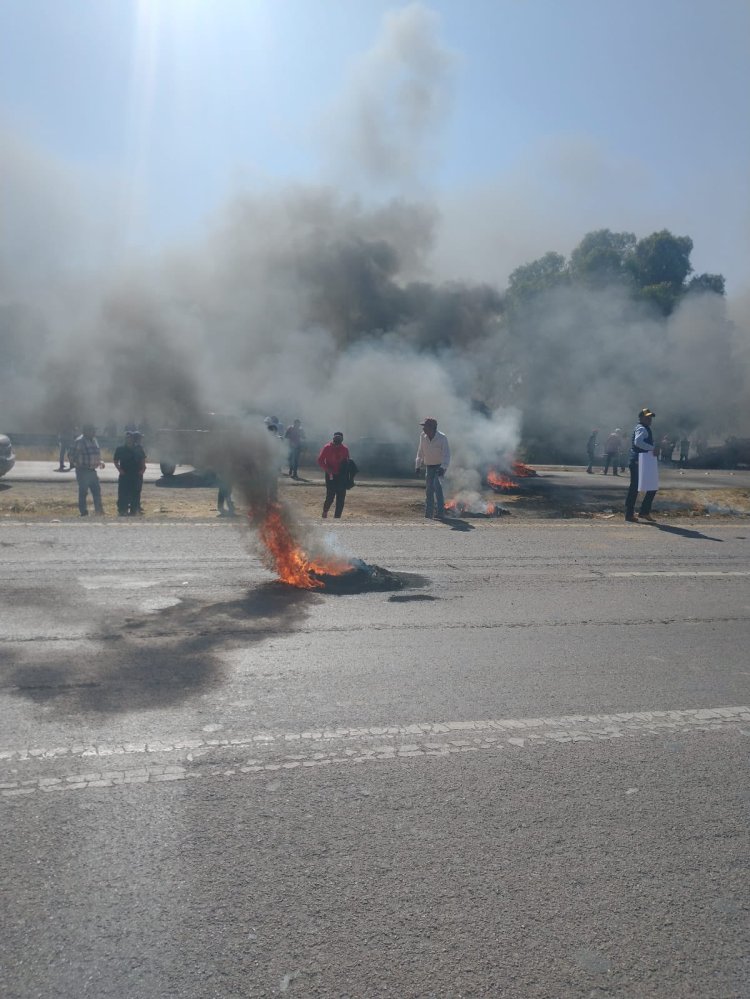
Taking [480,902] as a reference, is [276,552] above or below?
above

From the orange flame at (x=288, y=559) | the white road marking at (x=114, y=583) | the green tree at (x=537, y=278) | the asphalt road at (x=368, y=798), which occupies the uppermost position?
the green tree at (x=537, y=278)

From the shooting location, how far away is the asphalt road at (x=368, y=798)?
259cm

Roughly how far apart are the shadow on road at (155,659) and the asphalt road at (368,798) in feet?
0.09

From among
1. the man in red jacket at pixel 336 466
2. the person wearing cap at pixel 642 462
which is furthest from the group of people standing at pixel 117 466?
the person wearing cap at pixel 642 462

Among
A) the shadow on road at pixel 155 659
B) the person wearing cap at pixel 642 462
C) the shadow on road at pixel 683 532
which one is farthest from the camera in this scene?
the person wearing cap at pixel 642 462

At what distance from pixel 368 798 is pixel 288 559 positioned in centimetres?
471

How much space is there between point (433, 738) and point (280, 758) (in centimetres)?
79

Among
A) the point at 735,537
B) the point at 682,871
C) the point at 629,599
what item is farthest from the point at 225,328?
the point at 682,871

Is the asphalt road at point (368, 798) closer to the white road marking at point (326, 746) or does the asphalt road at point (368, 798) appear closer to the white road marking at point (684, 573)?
the white road marking at point (326, 746)

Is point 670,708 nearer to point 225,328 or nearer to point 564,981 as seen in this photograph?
point 564,981

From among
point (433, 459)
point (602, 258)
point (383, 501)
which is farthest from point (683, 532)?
point (602, 258)

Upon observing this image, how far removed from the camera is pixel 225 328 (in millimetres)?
23844

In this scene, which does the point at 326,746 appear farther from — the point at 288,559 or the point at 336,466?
the point at 336,466

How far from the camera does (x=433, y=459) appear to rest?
1323 centimetres
